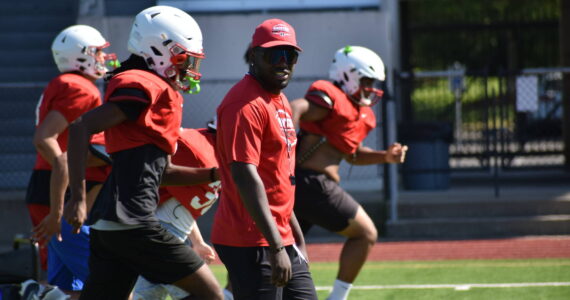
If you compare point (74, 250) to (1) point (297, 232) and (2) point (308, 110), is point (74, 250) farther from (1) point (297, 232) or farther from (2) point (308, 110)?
(2) point (308, 110)

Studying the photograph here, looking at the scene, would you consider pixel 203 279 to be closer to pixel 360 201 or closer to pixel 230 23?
pixel 360 201

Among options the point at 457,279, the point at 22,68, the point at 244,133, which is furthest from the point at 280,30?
the point at 22,68

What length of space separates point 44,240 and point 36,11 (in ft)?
30.9

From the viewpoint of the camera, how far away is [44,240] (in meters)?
5.57

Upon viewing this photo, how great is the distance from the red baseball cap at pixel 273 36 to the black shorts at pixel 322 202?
2501 millimetres

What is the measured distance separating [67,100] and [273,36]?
1888mm

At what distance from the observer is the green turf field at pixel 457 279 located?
26.1 ft

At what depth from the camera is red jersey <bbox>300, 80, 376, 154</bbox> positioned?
22.9 feet

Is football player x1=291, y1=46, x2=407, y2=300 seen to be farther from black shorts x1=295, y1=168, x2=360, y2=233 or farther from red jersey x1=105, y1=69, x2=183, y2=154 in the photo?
red jersey x1=105, y1=69, x2=183, y2=154

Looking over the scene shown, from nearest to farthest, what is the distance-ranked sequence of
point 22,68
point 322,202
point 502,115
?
1. point 322,202
2. point 502,115
3. point 22,68

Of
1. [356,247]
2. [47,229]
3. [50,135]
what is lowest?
[356,247]

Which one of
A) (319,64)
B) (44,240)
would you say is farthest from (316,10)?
(44,240)

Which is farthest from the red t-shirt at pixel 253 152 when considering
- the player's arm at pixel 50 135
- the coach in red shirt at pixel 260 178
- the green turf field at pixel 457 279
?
the green turf field at pixel 457 279

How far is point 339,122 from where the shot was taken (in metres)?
7.06
